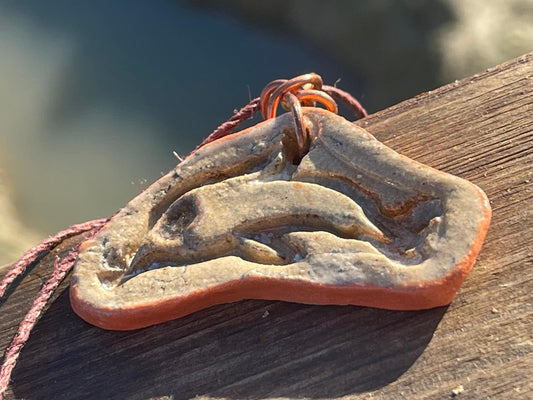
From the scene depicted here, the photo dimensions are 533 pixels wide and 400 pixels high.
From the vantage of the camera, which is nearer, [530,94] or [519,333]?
[519,333]

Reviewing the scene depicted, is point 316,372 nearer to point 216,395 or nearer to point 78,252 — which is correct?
point 216,395

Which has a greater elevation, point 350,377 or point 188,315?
point 188,315

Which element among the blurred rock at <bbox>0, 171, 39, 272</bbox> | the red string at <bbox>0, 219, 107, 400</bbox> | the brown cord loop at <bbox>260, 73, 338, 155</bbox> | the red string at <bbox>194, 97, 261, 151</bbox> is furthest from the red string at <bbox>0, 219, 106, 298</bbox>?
the blurred rock at <bbox>0, 171, 39, 272</bbox>

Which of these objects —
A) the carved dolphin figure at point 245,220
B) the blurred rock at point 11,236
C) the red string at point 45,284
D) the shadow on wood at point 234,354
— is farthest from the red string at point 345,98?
the blurred rock at point 11,236

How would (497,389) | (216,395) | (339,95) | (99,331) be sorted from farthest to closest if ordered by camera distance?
1. (339,95)
2. (99,331)
3. (216,395)
4. (497,389)

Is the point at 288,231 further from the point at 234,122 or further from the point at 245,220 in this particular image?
the point at 234,122

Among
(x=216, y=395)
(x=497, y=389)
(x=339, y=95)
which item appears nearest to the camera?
(x=497, y=389)

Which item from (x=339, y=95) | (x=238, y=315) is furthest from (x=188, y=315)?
(x=339, y=95)

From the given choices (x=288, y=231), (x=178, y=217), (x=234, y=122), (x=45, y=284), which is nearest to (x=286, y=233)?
(x=288, y=231)
